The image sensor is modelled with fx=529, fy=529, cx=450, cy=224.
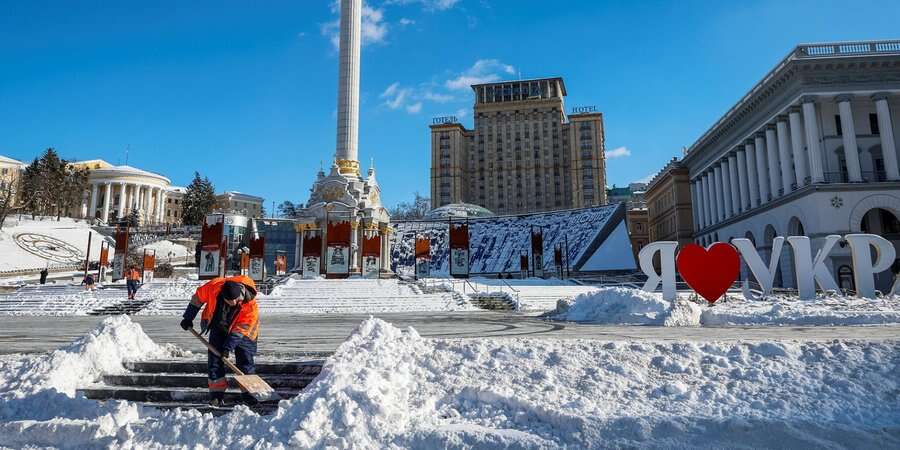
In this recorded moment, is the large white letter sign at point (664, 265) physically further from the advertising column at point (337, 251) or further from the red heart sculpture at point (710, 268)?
the advertising column at point (337, 251)

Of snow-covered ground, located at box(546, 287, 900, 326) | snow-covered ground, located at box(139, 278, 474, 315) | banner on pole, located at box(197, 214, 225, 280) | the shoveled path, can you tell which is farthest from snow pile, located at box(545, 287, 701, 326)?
banner on pole, located at box(197, 214, 225, 280)

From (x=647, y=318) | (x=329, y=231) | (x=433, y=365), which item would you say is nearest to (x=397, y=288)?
(x=329, y=231)

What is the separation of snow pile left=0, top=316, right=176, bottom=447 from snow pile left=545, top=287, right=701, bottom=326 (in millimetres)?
11914

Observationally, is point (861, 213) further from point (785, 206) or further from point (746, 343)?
point (746, 343)

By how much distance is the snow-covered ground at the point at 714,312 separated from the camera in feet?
47.2

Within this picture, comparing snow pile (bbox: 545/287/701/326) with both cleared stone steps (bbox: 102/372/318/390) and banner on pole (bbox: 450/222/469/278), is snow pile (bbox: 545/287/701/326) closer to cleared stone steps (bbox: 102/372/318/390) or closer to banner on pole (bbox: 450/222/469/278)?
cleared stone steps (bbox: 102/372/318/390)

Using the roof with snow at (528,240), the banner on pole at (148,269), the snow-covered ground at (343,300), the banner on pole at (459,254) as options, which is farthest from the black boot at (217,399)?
the roof with snow at (528,240)

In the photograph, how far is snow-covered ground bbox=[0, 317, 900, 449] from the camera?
5324 mm

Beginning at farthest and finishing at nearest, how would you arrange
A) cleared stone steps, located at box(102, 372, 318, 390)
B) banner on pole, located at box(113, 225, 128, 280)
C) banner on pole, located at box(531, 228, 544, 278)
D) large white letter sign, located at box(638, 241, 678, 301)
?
banner on pole, located at box(531, 228, 544, 278) < banner on pole, located at box(113, 225, 128, 280) < large white letter sign, located at box(638, 241, 678, 301) < cleared stone steps, located at box(102, 372, 318, 390)

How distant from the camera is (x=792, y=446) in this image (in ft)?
16.7

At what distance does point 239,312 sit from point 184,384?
1.57 meters

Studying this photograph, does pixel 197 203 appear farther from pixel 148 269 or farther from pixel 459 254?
pixel 459 254

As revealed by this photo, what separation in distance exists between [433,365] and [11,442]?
4.70 metres

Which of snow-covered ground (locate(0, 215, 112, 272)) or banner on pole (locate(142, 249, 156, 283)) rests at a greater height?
snow-covered ground (locate(0, 215, 112, 272))
